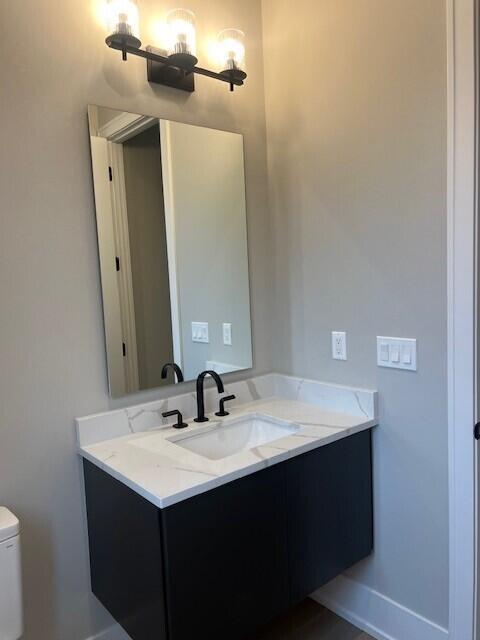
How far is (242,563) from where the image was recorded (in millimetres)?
1429

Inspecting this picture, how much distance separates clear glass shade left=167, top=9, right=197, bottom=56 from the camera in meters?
1.69

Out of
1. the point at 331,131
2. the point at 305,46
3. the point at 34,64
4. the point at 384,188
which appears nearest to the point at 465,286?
the point at 384,188

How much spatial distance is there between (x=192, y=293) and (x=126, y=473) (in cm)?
81

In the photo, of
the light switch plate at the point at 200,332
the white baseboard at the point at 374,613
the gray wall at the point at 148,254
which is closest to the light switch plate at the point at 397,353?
the light switch plate at the point at 200,332

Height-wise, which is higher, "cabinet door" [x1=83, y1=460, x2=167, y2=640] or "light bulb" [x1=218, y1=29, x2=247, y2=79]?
"light bulb" [x1=218, y1=29, x2=247, y2=79]

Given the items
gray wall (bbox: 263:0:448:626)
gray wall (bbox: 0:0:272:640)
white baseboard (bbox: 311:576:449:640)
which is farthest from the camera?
white baseboard (bbox: 311:576:449:640)

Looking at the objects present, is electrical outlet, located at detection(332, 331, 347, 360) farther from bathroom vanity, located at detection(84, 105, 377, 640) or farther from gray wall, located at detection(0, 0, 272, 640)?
gray wall, located at detection(0, 0, 272, 640)

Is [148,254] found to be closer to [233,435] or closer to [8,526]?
[233,435]

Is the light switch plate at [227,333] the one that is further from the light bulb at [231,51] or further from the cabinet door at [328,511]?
the light bulb at [231,51]

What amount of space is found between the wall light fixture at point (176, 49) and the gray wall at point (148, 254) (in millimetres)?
215

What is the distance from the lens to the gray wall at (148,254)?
5.72ft

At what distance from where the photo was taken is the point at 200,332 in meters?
1.99

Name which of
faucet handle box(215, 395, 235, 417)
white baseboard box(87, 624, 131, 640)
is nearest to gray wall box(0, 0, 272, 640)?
white baseboard box(87, 624, 131, 640)

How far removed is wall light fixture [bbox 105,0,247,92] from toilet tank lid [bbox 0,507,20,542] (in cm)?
149
